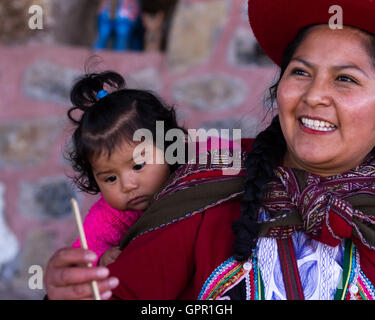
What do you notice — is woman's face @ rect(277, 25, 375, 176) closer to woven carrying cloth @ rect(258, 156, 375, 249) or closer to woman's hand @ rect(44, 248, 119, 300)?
woven carrying cloth @ rect(258, 156, 375, 249)

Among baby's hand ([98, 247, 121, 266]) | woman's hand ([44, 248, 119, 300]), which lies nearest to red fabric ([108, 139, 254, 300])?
baby's hand ([98, 247, 121, 266])

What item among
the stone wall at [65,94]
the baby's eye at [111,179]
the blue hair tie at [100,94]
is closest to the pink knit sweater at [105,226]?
the baby's eye at [111,179]

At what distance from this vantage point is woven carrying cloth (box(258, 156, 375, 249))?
1654mm

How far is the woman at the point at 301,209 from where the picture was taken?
1.67 meters

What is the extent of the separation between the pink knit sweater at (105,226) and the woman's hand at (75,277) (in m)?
0.49

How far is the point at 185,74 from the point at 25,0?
936 millimetres

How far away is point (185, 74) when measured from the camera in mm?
3338

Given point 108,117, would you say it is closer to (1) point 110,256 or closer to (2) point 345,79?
(1) point 110,256

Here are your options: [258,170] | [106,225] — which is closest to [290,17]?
[258,170]

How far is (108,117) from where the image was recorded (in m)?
2.04

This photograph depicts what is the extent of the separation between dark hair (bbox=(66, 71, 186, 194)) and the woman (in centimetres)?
30

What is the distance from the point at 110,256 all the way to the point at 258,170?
1.73ft

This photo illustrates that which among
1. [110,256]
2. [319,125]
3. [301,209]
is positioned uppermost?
[319,125]

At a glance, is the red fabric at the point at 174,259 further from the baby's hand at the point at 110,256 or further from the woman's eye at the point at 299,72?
the woman's eye at the point at 299,72
